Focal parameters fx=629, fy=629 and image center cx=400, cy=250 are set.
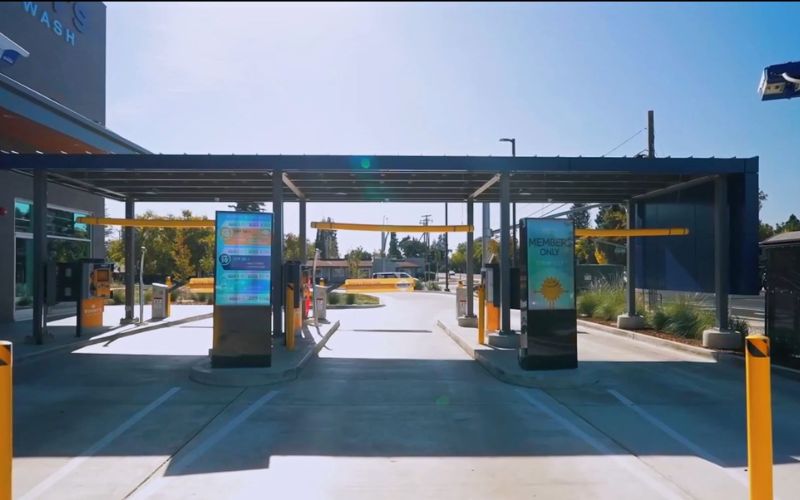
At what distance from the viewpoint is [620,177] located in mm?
14273

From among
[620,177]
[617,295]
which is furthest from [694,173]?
[617,295]

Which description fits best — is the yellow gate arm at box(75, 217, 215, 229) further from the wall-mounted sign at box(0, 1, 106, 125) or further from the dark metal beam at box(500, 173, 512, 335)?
the dark metal beam at box(500, 173, 512, 335)

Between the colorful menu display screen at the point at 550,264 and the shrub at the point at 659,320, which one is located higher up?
the colorful menu display screen at the point at 550,264

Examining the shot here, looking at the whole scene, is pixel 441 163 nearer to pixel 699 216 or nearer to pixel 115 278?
pixel 699 216

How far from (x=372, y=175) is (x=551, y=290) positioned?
5.15 m

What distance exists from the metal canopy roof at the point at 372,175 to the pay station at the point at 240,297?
2.54m

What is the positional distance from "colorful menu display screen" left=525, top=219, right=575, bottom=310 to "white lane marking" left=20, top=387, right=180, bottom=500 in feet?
19.8

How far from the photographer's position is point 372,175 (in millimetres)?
13977

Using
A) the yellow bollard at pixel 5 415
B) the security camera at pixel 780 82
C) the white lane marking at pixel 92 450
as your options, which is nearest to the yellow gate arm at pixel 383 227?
the white lane marking at pixel 92 450

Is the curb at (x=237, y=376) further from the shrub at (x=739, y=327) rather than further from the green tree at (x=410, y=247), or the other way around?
the green tree at (x=410, y=247)

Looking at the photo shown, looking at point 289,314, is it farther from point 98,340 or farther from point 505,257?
point 98,340

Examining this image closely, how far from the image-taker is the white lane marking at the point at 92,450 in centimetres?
555

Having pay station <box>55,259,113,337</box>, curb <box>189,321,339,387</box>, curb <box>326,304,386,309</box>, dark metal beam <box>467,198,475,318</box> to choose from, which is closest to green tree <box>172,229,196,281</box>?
curb <box>326,304,386,309</box>

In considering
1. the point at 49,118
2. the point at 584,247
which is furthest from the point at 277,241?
the point at 584,247
